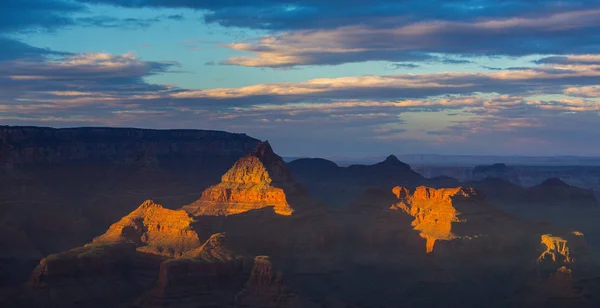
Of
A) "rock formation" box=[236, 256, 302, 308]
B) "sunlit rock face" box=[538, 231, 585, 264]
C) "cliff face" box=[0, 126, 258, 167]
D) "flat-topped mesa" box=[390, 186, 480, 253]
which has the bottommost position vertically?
"rock formation" box=[236, 256, 302, 308]

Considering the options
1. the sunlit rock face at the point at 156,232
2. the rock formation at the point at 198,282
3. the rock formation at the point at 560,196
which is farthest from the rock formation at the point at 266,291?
the rock formation at the point at 560,196

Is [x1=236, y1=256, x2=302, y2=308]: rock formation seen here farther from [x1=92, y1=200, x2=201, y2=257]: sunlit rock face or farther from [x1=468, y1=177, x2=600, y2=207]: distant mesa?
[x1=468, y1=177, x2=600, y2=207]: distant mesa

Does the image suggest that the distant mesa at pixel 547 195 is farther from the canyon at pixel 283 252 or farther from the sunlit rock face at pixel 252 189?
the sunlit rock face at pixel 252 189

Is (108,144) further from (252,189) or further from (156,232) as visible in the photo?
(156,232)

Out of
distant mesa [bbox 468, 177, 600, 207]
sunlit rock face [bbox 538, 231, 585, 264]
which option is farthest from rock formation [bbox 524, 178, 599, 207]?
sunlit rock face [bbox 538, 231, 585, 264]

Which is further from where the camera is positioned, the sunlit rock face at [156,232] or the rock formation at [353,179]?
the rock formation at [353,179]

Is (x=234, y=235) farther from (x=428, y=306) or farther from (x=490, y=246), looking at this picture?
(x=490, y=246)
